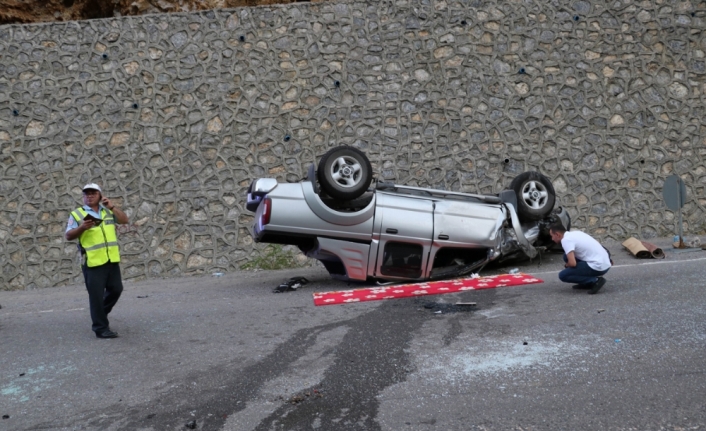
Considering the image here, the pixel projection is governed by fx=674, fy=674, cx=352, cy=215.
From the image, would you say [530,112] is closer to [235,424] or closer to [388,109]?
[388,109]

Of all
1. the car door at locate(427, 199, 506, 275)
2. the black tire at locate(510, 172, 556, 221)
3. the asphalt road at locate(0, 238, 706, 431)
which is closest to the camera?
the asphalt road at locate(0, 238, 706, 431)

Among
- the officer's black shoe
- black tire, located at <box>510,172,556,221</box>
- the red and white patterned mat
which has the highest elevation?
black tire, located at <box>510,172,556,221</box>

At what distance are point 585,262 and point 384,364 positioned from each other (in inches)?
144

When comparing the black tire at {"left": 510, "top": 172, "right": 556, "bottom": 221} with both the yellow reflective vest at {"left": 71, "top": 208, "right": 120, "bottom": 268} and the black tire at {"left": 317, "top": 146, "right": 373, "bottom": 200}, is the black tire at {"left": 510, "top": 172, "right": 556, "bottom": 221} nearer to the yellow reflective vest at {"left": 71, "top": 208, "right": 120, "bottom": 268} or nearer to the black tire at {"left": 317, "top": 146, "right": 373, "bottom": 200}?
the black tire at {"left": 317, "top": 146, "right": 373, "bottom": 200}

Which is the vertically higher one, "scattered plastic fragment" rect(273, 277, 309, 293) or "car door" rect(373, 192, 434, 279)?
"car door" rect(373, 192, 434, 279)

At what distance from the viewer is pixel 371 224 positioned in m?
9.52

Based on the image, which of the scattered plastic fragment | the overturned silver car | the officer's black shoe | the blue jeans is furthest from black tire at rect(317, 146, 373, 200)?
the officer's black shoe

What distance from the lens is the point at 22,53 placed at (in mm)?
14289

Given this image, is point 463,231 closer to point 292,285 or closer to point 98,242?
point 292,285

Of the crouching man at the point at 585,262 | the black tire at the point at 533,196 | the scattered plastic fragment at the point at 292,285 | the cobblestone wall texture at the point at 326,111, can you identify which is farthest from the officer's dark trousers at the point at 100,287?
the black tire at the point at 533,196

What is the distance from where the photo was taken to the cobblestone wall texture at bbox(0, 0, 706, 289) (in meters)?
13.9

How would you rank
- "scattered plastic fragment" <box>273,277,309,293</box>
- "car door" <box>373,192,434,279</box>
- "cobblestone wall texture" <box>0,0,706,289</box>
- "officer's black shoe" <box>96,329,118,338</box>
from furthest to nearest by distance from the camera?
"cobblestone wall texture" <box>0,0,706,289</box> < "scattered plastic fragment" <box>273,277,309,293</box> < "car door" <box>373,192,434,279</box> < "officer's black shoe" <box>96,329,118,338</box>

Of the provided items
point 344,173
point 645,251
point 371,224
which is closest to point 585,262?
point 371,224

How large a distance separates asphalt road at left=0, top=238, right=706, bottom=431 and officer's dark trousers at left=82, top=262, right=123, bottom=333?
0.23 meters
